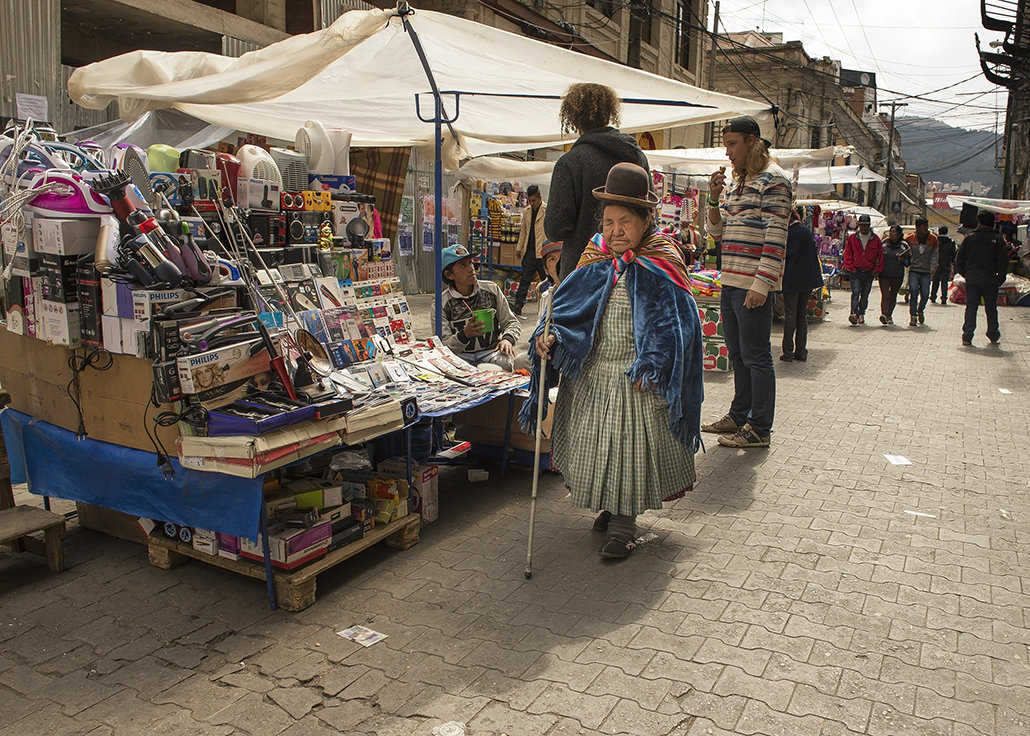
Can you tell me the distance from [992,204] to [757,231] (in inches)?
690

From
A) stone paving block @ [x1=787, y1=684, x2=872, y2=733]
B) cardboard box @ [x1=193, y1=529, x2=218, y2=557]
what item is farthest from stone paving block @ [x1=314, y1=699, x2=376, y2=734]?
stone paving block @ [x1=787, y1=684, x2=872, y2=733]

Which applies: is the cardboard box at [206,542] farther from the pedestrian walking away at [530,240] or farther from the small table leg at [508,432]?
the pedestrian walking away at [530,240]

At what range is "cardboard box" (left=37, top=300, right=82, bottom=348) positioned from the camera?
11.1ft

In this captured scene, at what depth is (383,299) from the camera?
15.3 feet

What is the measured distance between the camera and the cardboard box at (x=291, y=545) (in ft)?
10.9

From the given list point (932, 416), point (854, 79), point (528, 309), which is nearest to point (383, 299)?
point (932, 416)

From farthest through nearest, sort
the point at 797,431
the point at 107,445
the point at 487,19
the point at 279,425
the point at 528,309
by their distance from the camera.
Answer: the point at 487,19 → the point at 528,309 → the point at 797,431 → the point at 107,445 → the point at 279,425

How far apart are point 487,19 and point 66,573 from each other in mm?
14246

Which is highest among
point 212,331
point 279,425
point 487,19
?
point 487,19

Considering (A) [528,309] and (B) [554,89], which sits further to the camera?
(A) [528,309]

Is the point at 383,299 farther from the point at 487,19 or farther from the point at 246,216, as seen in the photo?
the point at 487,19

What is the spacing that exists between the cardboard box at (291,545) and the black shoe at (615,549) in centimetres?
134

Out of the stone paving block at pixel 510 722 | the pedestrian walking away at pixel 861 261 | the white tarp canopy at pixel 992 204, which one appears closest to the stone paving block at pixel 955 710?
the stone paving block at pixel 510 722

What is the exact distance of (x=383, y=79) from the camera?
5.48 metres
